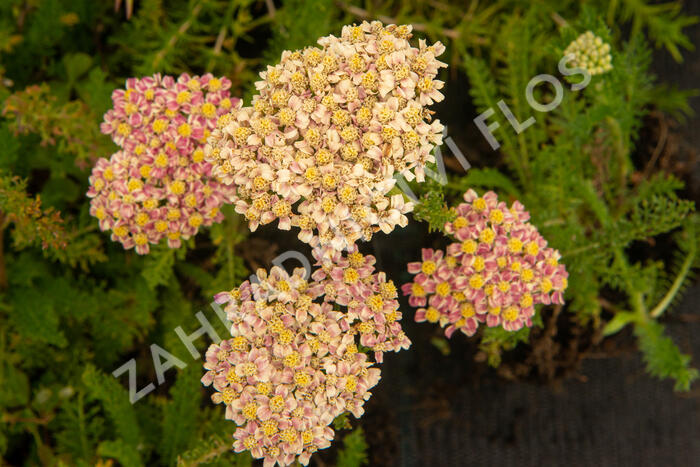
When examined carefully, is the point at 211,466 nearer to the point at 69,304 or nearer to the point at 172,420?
the point at 172,420

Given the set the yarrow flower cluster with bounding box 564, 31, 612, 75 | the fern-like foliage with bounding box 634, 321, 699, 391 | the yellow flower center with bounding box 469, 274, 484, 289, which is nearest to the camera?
the yellow flower center with bounding box 469, 274, 484, 289

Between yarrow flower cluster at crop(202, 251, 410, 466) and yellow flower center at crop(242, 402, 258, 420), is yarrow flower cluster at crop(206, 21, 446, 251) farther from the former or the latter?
yellow flower center at crop(242, 402, 258, 420)

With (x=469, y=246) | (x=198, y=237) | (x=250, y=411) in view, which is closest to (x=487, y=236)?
(x=469, y=246)

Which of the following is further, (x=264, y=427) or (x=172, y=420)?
(x=172, y=420)

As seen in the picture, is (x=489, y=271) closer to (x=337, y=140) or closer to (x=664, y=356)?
(x=337, y=140)

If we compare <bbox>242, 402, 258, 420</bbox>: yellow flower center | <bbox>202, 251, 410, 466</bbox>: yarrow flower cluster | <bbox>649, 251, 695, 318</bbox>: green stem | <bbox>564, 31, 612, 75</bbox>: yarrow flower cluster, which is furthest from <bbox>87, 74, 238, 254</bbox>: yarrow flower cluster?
<bbox>649, 251, 695, 318</bbox>: green stem

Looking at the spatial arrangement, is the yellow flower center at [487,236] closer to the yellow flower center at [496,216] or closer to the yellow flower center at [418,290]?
the yellow flower center at [496,216]

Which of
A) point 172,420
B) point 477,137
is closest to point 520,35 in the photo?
point 477,137
